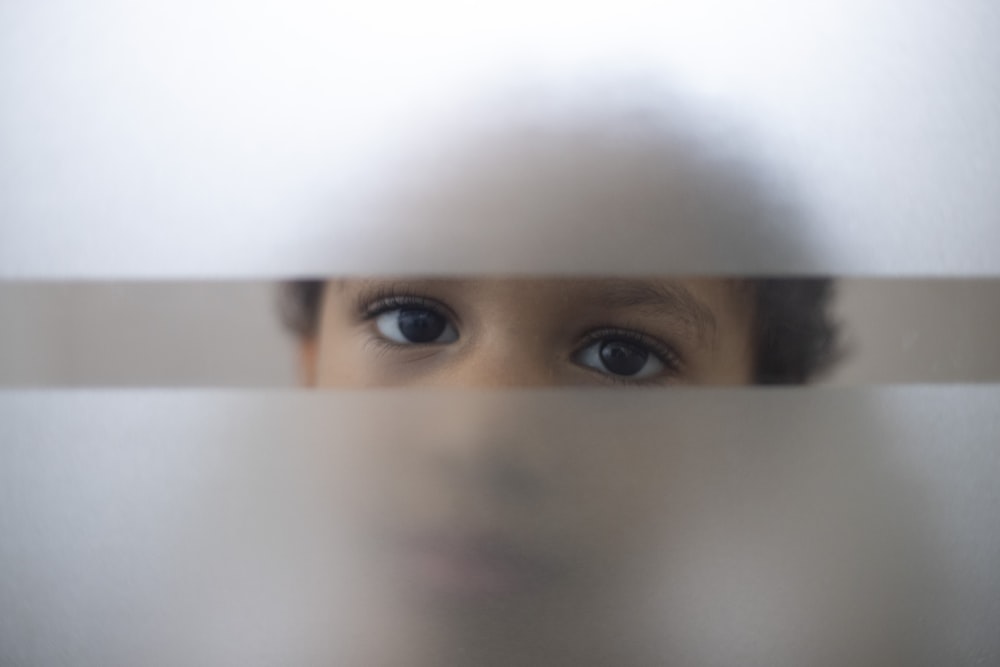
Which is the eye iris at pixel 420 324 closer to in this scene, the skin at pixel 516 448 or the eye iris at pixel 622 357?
the skin at pixel 516 448

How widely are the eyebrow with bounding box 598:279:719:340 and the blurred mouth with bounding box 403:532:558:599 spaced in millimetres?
200

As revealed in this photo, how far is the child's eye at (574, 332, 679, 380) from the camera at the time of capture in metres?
0.53

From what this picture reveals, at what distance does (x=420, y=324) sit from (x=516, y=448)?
0.12 metres

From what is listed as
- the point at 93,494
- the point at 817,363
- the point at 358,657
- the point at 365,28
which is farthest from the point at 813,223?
Result: the point at 93,494

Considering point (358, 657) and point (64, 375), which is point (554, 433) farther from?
point (64, 375)

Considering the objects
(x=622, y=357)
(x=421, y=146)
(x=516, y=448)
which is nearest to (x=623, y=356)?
(x=622, y=357)

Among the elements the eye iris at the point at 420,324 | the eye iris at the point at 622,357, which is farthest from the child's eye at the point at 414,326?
the eye iris at the point at 622,357

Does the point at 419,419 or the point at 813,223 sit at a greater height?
the point at 813,223

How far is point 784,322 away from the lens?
1.79 ft

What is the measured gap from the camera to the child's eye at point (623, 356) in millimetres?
535

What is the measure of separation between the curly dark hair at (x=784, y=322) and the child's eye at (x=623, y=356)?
0.07 metres

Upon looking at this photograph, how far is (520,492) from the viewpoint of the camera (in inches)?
21.8

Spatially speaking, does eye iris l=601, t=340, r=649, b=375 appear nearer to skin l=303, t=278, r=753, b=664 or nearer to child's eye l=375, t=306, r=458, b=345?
skin l=303, t=278, r=753, b=664

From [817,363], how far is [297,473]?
398 mm
